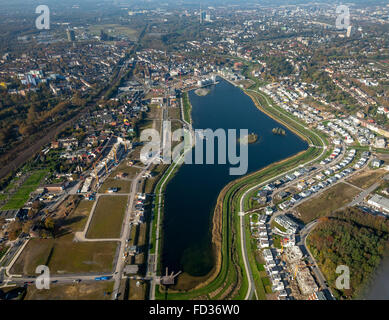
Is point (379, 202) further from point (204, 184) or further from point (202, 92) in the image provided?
point (202, 92)

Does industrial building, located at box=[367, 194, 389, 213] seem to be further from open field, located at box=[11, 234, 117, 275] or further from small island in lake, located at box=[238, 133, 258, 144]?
open field, located at box=[11, 234, 117, 275]

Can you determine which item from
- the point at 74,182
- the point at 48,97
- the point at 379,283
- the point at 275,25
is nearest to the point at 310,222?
the point at 379,283

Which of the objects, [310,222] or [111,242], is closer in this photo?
[111,242]

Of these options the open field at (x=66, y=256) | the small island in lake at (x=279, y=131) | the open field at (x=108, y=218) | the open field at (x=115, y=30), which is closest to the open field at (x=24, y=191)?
the open field at (x=66, y=256)

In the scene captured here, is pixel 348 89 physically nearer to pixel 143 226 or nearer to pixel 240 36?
pixel 143 226

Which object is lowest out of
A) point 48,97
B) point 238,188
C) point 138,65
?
point 238,188

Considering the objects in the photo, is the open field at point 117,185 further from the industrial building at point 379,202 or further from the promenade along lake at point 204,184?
the industrial building at point 379,202

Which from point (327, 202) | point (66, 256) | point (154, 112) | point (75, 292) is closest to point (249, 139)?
point (327, 202)

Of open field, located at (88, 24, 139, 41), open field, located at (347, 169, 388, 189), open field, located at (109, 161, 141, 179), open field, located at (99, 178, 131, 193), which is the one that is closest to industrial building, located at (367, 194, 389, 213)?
open field, located at (347, 169, 388, 189)
